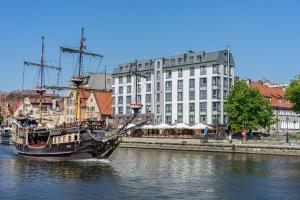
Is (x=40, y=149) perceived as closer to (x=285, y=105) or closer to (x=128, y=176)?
(x=128, y=176)

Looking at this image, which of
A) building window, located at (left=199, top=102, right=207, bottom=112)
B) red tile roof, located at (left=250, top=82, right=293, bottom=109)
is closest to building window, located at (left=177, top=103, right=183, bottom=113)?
building window, located at (left=199, top=102, right=207, bottom=112)

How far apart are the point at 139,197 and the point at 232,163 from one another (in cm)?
3028

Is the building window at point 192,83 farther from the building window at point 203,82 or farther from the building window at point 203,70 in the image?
the building window at point 203,70

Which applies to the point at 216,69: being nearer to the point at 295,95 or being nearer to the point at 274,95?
Answer: the point at 295,95

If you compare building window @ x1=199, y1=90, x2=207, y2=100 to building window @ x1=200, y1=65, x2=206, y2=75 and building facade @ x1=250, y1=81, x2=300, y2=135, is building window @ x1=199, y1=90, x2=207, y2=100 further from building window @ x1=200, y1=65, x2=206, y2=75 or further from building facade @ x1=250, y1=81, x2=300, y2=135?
building facade @ x1=250, y1=81, x2=300, y2=135

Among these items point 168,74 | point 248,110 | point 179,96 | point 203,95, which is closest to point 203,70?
point 203,95

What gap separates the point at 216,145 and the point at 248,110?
15990 mm

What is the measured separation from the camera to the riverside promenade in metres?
80.2

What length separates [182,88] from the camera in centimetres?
12156

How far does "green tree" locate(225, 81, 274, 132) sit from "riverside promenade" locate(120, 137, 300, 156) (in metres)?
11.1

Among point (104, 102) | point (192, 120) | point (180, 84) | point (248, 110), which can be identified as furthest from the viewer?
point (104, 102)

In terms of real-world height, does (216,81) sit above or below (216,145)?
above

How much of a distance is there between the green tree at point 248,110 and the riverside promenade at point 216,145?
439 inches

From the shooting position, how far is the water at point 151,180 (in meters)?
38.9
